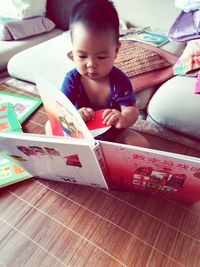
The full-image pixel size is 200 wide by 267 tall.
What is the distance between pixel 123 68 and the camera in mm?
1233

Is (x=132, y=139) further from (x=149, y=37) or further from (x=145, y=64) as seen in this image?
(x=149, y=37)

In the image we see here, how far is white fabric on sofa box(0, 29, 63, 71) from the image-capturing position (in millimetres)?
1494

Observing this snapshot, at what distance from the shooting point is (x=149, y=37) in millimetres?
1505

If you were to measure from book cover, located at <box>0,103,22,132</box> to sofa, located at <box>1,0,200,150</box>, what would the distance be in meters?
0.25

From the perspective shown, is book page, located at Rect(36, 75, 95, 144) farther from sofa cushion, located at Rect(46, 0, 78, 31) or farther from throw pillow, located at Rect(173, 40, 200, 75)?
sofa cushion, located at Rect(46, 0, 78, 31)

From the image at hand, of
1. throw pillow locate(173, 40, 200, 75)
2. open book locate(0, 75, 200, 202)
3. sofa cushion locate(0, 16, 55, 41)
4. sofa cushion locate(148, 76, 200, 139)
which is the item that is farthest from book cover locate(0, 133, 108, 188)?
sofa cushion locate(0, 16, 55, 41)

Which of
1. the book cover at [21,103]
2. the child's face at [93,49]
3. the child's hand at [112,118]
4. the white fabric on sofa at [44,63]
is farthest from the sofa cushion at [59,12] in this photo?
the child's hand at [112,118]

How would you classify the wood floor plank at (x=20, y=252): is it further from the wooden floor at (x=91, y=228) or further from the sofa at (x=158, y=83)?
the sofa at (x=158, y=83)

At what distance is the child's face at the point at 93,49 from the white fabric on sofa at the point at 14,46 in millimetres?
914

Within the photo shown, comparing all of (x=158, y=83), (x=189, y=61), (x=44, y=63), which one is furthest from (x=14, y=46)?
(x=189, y=61)

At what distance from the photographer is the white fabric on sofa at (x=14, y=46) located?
4.90 feet

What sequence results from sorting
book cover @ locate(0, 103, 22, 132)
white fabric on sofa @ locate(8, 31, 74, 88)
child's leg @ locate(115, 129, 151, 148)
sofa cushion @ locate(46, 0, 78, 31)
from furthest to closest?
sofa cushion @ locate(46, 0, 78, 31) → white fabric on sofa @ locate(8, 31, 74, 88) → book cover @ locate(0, 103, 22, 132) → child's leg @ locate(115, 129, 151, 148)

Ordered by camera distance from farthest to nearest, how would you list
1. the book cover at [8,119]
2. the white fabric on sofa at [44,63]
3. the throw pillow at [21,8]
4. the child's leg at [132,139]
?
the throw pillow at [21,8] < the white fabric on sofa at [44,63] < the book cover at [8,119] < the child's leg at [132,139]

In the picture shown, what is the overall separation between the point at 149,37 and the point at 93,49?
3.06ft
